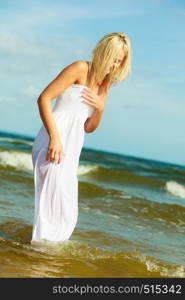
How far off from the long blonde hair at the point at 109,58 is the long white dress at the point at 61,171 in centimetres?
17

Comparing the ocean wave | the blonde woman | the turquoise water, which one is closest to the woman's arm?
the blonde woman

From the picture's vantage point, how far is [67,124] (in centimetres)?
471

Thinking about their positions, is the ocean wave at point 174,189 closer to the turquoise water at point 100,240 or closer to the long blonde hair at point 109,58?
the turquoise water at point 100,240

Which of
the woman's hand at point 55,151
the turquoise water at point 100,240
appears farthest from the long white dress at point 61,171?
the turquoise water at point 100,240

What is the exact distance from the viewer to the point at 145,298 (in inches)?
167

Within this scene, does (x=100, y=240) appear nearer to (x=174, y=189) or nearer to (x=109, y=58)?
(x=109, y=58)

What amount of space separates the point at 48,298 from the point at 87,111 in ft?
5.62

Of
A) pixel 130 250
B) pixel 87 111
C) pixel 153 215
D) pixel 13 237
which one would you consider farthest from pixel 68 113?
pixel 153 215

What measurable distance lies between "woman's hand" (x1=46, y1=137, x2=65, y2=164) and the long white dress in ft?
0.35

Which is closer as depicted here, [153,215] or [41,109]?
[41,109]

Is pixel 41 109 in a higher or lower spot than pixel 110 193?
higher

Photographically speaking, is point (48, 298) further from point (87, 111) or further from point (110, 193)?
point (110, 193)

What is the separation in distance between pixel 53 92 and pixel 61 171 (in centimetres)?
76

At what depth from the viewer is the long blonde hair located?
4.43m
